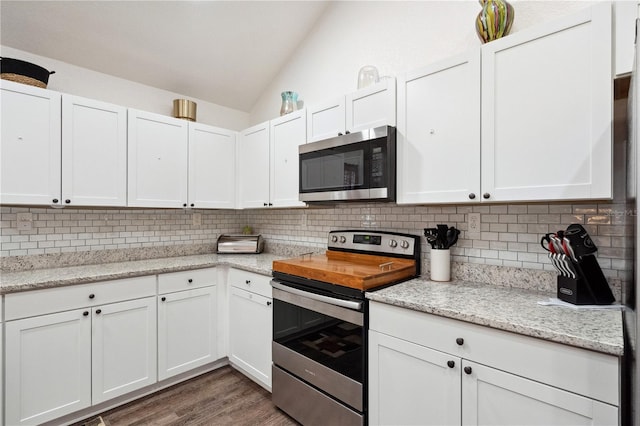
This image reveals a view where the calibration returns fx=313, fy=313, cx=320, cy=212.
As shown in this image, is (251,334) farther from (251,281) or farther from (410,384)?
(410,384)

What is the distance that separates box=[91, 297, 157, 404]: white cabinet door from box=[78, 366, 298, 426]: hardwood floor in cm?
14

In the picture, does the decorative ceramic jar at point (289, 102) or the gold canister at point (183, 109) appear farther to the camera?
the gold canister at point (183, 109)

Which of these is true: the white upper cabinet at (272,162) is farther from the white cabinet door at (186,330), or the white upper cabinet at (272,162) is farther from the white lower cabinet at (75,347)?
the white lower cabinet at (75,347)

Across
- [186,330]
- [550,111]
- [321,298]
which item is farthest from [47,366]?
[550,111]

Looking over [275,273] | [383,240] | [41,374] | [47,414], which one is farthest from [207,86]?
[47,414]

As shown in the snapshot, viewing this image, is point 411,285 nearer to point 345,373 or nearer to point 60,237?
A: point 345,373

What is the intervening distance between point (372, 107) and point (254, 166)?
1.37 meters

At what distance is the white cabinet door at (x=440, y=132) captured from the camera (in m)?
1.59

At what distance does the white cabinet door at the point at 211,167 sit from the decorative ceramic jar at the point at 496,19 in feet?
7.58

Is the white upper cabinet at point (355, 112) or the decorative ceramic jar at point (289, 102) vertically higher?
the decorative ceramic jar at point (289, 102)

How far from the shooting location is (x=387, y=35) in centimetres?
236

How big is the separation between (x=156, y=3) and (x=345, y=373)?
284cm

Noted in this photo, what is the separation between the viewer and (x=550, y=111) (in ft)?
4.46

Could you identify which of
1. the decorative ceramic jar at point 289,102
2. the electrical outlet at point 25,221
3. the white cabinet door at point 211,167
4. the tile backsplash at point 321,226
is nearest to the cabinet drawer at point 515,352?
the tile backsplash at point 321,226
